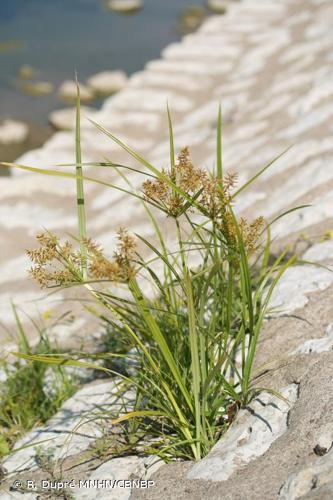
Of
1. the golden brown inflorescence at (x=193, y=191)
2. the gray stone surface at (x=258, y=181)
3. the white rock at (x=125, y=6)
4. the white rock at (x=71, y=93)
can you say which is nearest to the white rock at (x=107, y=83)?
the white rock at (x=71, y=93)

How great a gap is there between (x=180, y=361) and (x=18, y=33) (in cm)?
780

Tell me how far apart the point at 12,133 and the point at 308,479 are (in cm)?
556

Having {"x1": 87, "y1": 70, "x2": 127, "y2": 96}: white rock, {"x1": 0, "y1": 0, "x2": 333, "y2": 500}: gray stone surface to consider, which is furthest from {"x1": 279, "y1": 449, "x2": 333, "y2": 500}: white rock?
{"x1": 87, "y1": 70, "x2": 127, "y2": 96}: white rock

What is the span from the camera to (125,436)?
2.04 m

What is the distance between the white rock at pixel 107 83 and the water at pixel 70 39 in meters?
0.36

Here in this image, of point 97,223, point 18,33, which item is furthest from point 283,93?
point 18,33

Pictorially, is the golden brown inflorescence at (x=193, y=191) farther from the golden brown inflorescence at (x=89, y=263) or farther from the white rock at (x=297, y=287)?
the white rock at (x=297, y=287)

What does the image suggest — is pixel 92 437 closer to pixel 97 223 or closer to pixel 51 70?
pixel 97 223

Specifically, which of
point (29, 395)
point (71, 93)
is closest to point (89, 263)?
point (29, 395)

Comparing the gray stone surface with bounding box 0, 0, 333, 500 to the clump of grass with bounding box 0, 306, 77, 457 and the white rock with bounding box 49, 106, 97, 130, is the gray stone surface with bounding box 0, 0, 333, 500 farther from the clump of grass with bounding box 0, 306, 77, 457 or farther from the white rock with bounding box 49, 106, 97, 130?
the clump of grass with bounding box 0, 306, 77, 457

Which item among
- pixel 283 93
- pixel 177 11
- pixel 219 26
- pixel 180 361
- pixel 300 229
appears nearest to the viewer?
pixel 180 361

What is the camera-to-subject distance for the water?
7633mm

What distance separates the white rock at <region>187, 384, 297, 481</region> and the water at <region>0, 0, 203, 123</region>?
18.6 ft

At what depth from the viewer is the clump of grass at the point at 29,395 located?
2379 mm
